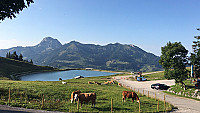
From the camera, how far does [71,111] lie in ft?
52.0

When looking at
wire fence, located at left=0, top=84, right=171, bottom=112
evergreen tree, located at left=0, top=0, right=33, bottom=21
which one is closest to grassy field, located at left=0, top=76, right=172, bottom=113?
wire fence, located at left=0, top=84, right=171, bottom=112

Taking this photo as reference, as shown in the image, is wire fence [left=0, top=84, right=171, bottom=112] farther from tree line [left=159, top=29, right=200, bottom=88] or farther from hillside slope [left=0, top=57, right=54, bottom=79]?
hillside slope [left=0, top=57, right=54, bottom=79]

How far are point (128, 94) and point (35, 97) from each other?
15933 mm

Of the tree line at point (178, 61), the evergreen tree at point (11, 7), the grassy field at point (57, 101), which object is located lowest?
the grassy field at point (57, 101)

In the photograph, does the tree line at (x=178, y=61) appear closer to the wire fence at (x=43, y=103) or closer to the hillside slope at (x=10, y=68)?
the wire fence at (x=43, y=103)

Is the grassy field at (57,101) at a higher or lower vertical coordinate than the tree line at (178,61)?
lower

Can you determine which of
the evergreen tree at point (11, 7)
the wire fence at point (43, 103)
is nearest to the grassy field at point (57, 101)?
the wire fence at point (43, 103)

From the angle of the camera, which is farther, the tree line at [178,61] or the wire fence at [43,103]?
the tree line at [178,61]

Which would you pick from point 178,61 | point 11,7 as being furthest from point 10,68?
point 178,61

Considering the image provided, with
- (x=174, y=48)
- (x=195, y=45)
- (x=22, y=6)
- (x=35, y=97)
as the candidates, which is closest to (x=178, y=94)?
(x=174, y=48)

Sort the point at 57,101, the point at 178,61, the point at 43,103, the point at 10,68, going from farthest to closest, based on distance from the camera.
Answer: the point at 10,68 → the point at 178,61 → the point at 57,101 → the point at 43,103

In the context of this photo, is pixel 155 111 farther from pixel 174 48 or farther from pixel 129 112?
pixel 174 48

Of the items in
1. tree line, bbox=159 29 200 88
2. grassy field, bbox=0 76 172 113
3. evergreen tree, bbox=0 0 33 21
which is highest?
evergreen tree, bbox=0 0 33 21

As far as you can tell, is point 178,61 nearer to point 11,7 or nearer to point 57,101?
point 57,101
